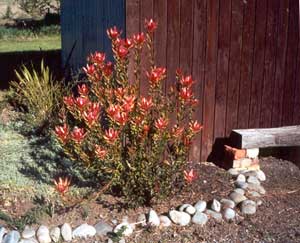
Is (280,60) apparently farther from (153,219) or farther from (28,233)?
(28,233)

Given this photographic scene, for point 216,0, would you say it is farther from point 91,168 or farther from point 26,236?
point 26,236

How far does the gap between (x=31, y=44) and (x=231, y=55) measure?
42.2 ft

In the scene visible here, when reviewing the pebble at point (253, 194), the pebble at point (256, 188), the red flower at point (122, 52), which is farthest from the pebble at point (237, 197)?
the red flower at point (122, 52)

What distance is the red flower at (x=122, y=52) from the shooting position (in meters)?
4.20

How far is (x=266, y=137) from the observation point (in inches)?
221

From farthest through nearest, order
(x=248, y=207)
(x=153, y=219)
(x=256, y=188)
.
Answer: (x=256, y=188)
(x=248, y=207)
(x=153, y=219)

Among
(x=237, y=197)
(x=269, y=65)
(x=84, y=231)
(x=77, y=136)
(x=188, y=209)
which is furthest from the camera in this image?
(x=269, y=65)

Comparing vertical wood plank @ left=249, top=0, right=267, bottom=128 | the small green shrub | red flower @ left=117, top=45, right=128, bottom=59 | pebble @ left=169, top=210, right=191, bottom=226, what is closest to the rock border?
pebble @ left=169, top=210, right=191, bottom=226

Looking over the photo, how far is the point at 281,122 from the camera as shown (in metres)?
6.02

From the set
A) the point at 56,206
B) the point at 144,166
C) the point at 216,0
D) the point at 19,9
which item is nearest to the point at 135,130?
the point at 144,166

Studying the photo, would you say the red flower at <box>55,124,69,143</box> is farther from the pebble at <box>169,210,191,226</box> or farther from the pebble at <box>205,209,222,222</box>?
the pebble at <box>205,209,222,222</box>

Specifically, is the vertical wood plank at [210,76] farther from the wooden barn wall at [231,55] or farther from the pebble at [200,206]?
the pebble at [200,206]

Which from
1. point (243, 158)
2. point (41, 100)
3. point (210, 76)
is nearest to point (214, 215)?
point (243, 158)

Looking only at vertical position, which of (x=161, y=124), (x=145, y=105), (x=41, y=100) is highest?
(x=145, y=105)
